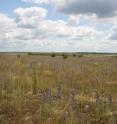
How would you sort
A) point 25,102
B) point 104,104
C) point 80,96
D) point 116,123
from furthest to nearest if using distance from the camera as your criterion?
1. point 80,96
2. point 25,102
3. point 104,104
4. point 116,123

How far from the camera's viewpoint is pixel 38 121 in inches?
233

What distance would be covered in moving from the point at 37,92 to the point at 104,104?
302 cm

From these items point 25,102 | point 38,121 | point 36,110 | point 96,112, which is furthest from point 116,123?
point 25,102

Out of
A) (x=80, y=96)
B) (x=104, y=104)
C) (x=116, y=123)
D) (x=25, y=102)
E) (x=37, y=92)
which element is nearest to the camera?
(x=116, y=123)

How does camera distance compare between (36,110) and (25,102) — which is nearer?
(36,110)

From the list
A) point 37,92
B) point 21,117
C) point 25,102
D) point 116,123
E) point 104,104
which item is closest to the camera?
point 116,123

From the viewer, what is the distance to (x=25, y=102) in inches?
288

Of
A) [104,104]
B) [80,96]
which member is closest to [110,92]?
[80,96]

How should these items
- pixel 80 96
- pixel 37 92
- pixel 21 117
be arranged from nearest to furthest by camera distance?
pixel 21 117 → pixel 80 96 → pixel 37 92

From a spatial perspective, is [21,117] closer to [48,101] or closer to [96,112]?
[48,101]

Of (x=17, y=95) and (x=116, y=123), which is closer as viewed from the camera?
(x=116, y=123)

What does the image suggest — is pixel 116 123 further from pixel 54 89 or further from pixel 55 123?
pixel 54 89

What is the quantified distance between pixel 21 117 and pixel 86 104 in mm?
1937

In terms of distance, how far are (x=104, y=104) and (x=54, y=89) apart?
A: 9.06ft
